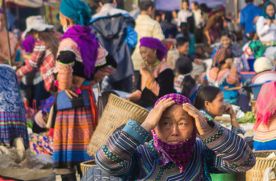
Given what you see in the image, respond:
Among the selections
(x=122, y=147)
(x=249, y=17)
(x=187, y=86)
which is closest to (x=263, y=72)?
(x=187, y=86)

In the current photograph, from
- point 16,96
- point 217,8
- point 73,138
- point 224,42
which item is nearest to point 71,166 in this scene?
point 73,138

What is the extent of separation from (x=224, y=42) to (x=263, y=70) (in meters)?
4.46

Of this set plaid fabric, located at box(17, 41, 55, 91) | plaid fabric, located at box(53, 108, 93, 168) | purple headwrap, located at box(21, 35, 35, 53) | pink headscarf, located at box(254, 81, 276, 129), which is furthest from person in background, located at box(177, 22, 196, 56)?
pink headscarf, located at box(254, 81, 276, 129)

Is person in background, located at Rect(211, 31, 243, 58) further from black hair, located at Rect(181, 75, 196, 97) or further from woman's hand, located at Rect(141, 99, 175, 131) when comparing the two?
woman's hand, located at Rect(141, 99, 175, 131)

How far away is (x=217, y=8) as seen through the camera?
1922cm

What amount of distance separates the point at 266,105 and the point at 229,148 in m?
2.61

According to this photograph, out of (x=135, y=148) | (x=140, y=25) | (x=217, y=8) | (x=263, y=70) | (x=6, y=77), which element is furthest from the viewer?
(x=217, y=8)

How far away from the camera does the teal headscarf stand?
7.01 meters

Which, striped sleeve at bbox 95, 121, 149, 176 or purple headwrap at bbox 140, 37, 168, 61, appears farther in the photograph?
purple headwrap at bbox 140, 37, 168, 61

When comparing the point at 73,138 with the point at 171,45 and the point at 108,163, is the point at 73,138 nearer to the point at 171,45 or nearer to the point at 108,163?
the point at 108,163

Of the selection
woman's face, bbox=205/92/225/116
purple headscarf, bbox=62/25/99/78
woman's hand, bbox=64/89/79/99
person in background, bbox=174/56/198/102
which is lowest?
person in background, bbox=174/56/198/102

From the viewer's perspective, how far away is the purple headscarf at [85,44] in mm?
6871

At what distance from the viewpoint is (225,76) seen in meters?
11.2

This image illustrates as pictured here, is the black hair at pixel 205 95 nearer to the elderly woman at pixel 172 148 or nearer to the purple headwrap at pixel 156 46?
the purple headwrap at pixel 156 46
